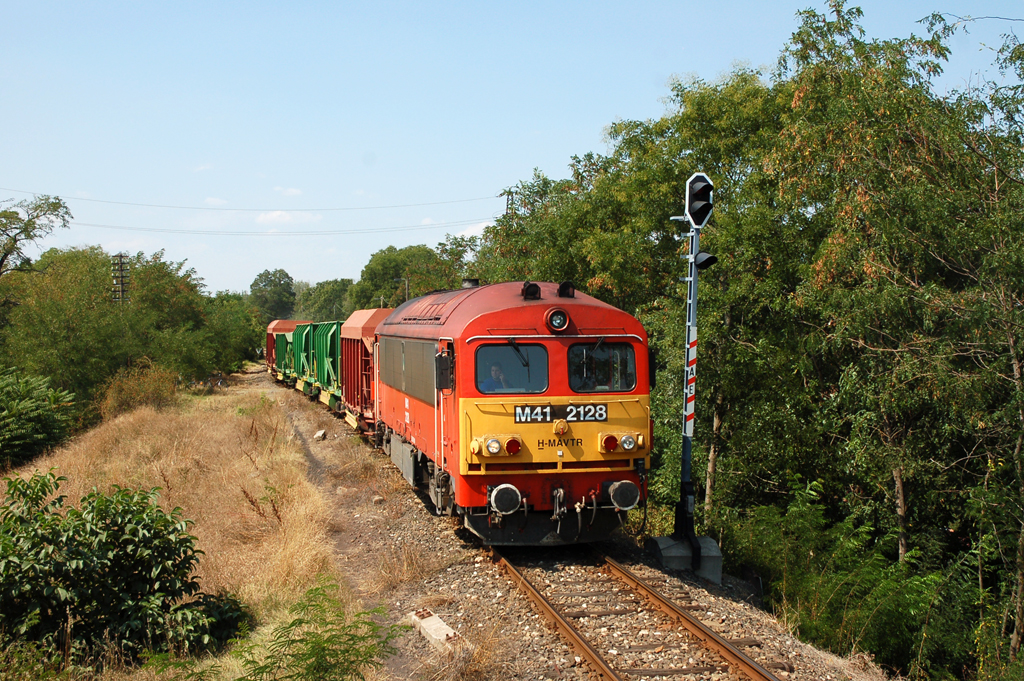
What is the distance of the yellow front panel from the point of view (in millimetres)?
8586

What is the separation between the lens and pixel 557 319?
29.0 ft

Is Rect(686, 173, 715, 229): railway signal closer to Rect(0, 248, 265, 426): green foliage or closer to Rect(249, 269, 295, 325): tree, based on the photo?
Rect(0, 248, 265, 426): green foliage

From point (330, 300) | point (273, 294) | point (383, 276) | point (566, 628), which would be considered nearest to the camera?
point (566, 628)

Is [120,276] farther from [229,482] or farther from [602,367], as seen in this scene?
[602,367]

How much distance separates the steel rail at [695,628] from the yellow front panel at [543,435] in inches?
48.0

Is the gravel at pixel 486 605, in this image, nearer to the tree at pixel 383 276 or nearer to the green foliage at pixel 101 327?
the green foliage at pixel 101 327

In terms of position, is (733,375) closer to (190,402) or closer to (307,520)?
(307,520)

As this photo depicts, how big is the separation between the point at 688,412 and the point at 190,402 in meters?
25.3

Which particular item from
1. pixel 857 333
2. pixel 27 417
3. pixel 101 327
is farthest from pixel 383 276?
pixel 857 333

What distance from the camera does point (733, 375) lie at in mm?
15289

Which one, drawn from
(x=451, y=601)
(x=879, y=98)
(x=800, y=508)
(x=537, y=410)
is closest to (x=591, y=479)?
(x=537, y=410)

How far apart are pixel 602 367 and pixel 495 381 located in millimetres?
1298

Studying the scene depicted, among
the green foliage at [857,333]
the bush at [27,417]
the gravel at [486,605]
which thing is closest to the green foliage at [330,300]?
the bush at [27,417]

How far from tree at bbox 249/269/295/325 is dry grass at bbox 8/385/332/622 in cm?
10633
